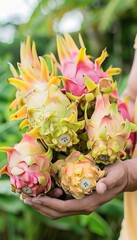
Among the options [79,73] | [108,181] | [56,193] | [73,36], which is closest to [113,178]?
[108,181]

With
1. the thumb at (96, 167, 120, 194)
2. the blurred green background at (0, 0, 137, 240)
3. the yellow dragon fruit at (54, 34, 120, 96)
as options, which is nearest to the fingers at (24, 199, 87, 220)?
the thumb at (96, 167, 120, 194)

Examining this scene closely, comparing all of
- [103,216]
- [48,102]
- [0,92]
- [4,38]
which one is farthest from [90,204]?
[4,38]

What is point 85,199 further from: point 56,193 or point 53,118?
point 53,118

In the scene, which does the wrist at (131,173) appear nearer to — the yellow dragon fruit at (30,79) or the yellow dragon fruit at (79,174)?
the yellow dragon fruit at (79,174)

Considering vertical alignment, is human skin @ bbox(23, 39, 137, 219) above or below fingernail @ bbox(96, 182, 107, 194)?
below

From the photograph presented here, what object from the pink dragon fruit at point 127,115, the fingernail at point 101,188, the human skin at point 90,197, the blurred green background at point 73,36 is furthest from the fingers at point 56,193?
the blurred green background at point 73,36

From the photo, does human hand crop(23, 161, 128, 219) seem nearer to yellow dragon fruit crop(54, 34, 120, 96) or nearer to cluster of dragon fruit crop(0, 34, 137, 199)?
cluster of dragon fruit crop(0, 34, 137, 199)

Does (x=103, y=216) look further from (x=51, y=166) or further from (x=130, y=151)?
(x=51, y=166)
